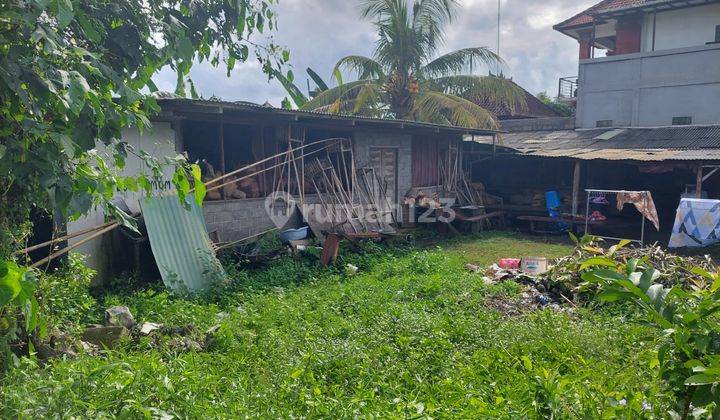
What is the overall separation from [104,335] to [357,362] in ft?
7.76

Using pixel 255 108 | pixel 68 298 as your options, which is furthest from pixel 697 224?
pixel 68 298

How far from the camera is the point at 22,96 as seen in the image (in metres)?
2.13

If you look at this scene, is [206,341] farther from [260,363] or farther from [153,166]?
[153,166]

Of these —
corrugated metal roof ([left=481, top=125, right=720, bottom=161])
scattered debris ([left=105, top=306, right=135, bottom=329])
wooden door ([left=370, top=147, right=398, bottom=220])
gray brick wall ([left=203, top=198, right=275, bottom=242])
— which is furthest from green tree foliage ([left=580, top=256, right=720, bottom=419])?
corrugated metal roof ([left=481, top=125, right=720, bottom=161])

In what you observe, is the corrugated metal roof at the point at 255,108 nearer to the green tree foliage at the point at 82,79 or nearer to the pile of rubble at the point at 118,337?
the pile of rubble at the point at 118,337

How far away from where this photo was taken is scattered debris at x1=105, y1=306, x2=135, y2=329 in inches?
203

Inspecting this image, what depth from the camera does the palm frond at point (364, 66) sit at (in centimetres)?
1427

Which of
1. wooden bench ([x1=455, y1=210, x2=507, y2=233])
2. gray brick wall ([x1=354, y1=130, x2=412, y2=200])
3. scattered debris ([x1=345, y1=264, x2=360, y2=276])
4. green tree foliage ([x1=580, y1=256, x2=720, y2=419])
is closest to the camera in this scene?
green tree foliage ([x1=580, y1=256, x2=720, y2=419])

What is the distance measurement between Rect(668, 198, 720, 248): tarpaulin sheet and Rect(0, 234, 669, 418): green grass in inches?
201

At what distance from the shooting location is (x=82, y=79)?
2.21m

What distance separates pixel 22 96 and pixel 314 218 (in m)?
8.12

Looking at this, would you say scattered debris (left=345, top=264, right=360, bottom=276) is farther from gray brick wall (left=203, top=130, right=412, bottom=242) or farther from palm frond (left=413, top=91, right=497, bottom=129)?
palm frond (left=413, top=91, right=497, bottom=129)

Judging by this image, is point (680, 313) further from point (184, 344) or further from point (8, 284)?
point (184, 344)

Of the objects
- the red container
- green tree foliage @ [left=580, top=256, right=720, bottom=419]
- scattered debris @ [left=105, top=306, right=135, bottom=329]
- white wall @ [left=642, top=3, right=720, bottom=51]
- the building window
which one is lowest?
the red container
